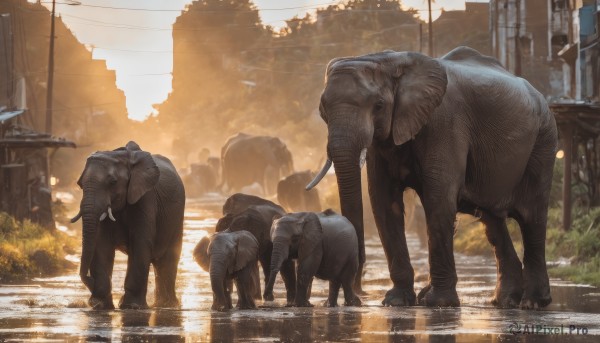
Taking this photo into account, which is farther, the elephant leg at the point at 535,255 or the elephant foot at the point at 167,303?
the elephant foot at the point at 167,303

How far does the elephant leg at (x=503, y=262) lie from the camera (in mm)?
18127

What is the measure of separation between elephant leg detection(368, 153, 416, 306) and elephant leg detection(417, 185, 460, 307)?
0.59 m

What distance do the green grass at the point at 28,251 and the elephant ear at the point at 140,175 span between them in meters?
6.98

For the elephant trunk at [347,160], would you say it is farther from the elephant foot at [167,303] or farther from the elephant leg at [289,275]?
the elephant foot at [167,303]

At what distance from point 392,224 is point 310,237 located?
9.32 feet

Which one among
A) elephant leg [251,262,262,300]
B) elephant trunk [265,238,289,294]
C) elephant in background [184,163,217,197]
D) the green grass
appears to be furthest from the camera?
elephant in background [184,163,217,197]

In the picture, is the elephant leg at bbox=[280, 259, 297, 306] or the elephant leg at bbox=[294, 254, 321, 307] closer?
the elephant leg at bbox=[294, 254, 321, 307]

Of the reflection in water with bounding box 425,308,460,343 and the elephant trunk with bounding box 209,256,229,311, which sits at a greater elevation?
the reflection in water with bounding box 425,308,460,343

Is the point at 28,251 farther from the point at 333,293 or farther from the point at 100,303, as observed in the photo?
the point at 100,303

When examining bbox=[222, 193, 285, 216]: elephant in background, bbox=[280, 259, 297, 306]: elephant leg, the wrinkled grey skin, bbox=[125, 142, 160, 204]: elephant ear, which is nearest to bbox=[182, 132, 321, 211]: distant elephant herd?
bbox=[222, 193, 285, 216]: elephant in background

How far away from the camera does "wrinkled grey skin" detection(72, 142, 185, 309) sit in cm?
1786

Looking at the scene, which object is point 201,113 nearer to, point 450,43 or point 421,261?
point 450,43

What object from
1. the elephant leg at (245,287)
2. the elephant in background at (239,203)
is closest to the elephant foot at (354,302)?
the elephant leg at (245,287)

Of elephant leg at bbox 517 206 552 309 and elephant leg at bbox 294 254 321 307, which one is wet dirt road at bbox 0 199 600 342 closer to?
elephant leg at bbox 517 206 552 309
